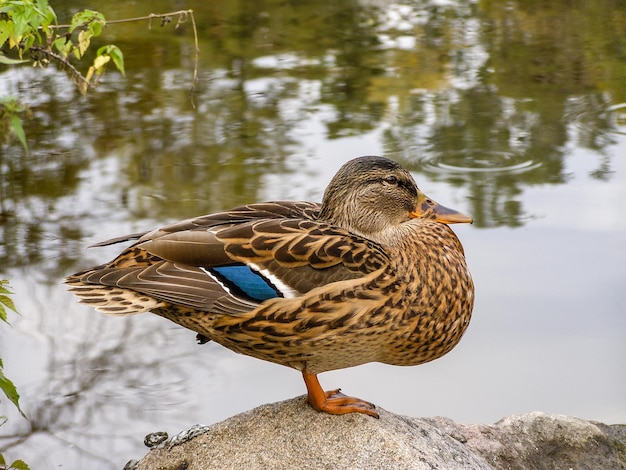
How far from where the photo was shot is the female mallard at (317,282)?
3037 mm

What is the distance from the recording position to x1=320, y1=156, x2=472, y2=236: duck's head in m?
3.27

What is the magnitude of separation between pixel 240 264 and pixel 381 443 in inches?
29.4

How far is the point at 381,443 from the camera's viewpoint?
323cm

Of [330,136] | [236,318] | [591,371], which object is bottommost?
[591,371]

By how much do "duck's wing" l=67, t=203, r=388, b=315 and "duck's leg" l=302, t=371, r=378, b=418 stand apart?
38cm

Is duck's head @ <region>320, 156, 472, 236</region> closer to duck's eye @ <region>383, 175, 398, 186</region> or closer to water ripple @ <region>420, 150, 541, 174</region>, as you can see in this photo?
duck's eye @ <region>383, 175, 398, 186</region>

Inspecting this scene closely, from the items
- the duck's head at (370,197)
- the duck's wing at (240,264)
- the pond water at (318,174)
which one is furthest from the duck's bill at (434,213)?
the pond water at (318,174)

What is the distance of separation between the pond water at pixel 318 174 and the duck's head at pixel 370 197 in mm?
1248

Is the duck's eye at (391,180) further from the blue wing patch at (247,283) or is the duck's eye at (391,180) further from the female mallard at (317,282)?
the blue wing patch at (247,283)

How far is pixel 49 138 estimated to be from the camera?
22.6 feet

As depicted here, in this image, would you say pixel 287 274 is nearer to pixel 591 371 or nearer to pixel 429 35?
pixel 591 371

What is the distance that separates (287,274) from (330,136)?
12.1ft

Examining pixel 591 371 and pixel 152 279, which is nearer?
pixel 152 279

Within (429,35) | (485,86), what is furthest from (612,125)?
(429,35)
